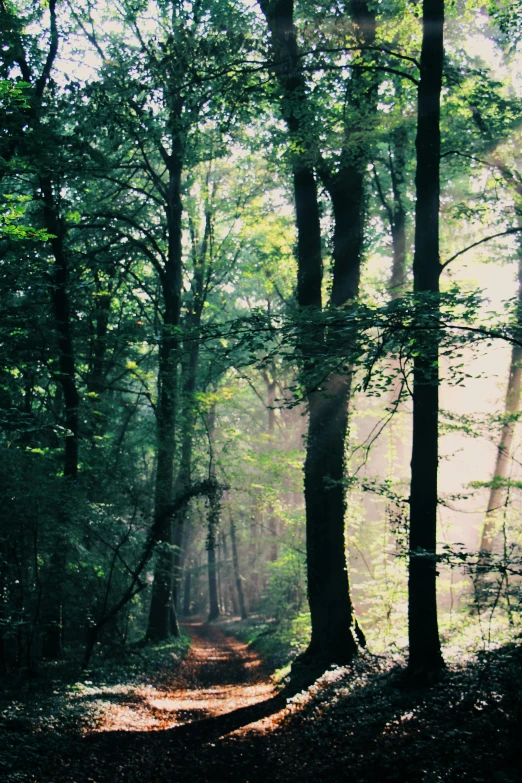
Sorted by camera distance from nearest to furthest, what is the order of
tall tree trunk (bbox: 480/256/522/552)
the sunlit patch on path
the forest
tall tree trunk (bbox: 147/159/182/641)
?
the forest, the sunlit patch on path, tall tree trunk (bbox: 147/159/182/641), tall tree trunk (bbox: 480/256/522/552)

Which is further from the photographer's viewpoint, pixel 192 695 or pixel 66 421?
pixel 66 421

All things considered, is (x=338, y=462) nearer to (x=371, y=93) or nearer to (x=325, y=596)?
(x=325, y=596)

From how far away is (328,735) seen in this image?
22.0 ft

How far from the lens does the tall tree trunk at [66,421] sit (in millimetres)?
9656

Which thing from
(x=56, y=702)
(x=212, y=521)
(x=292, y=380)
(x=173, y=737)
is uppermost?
(x=292, y=380)

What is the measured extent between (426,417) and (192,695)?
789 cm

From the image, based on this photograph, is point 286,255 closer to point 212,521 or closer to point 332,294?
point 332,294

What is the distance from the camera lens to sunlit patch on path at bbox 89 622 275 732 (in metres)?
8.16

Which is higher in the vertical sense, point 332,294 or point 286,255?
point 286,255

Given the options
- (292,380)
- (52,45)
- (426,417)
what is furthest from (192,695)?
(52,45)

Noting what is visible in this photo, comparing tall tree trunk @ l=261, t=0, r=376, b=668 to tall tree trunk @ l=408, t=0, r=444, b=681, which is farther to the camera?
tall tree trunk @ l=261, t=0, r=376, b=668

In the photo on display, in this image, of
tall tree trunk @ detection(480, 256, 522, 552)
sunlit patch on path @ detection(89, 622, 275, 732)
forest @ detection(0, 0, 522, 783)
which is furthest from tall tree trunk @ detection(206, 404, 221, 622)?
tall tree trunk @ detection(480, 256, 522, 552)

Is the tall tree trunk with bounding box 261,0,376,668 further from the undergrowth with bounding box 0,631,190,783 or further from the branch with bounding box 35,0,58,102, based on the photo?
the branch with bounding box 35,0,58,102

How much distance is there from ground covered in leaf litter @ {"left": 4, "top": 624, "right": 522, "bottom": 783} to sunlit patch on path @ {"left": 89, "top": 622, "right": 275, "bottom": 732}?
1.8 inches
